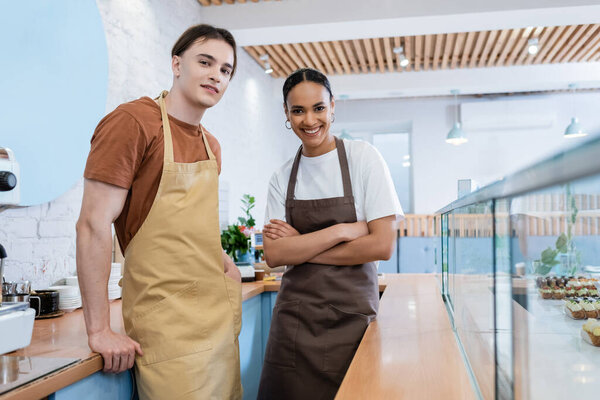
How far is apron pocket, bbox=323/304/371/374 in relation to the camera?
1.58 meters

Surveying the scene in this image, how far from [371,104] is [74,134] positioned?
7.60 meters

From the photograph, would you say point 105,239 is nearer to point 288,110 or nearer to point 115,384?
point 115,384

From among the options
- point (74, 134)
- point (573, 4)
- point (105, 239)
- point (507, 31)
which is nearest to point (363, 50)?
point (507, 31)

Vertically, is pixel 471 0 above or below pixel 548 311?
above

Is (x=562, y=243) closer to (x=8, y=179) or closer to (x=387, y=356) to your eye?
(x=387, y=356)

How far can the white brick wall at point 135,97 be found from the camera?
7.42 ft

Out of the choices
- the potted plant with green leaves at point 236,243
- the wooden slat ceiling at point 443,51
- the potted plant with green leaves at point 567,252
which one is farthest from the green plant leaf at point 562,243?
the wooden slat ceiling at point 443,51

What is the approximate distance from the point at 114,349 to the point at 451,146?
8.67 meters

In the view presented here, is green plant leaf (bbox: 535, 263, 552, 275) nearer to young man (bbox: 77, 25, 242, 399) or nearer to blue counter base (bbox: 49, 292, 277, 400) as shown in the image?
young man (bbox: 77, 25, 242, 399)

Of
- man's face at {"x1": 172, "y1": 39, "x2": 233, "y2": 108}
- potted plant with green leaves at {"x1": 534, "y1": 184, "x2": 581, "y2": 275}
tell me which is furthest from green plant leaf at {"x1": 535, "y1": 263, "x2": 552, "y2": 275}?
man's face at {"x1": 172, "y1": 39, "x2": 233, "y2": 108}

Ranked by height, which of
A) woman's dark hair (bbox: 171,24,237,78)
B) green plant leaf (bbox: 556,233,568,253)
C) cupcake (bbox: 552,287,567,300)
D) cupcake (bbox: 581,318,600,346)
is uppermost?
woman's dark hair (bbox: 171,24,237,78)

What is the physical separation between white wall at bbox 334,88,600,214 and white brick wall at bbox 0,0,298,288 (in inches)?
124

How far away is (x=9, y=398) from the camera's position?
982 millimetres

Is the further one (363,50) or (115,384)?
(363,50)
